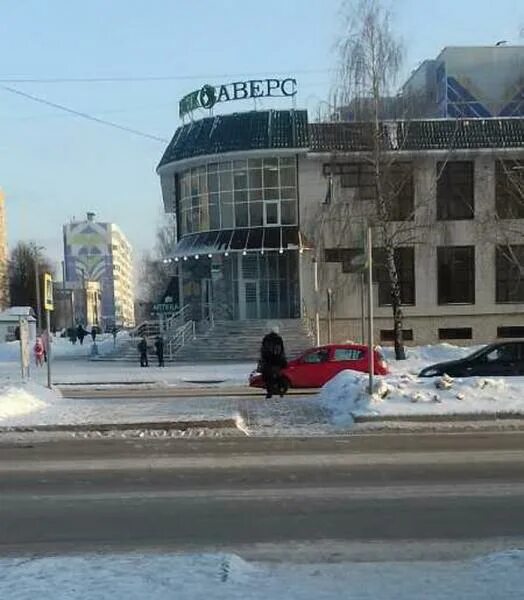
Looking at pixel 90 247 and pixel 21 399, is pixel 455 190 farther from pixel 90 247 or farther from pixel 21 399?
pixel 90 247

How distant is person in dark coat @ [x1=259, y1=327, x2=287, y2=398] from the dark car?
348cm

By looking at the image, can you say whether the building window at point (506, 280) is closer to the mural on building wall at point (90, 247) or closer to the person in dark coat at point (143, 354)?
the person in dark coat at point (143, 354)

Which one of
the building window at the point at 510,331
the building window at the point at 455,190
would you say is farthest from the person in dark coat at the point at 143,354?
the building window at the point at 510,331

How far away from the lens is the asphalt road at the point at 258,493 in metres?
6.54

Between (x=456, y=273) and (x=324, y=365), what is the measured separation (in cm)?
1920

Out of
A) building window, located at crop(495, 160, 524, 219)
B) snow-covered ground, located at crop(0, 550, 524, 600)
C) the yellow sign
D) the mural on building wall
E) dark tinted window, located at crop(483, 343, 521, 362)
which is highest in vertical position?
the mural on building wall

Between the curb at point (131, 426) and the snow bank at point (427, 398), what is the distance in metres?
2.14

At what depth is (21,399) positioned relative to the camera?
15477 millimetres

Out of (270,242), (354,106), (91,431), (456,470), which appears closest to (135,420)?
(91,431)

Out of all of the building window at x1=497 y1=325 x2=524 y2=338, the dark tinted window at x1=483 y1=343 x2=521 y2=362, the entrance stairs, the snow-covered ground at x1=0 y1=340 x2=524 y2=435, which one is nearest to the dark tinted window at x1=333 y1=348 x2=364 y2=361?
the dark tinted window at x1=483 y1=343 x2=521 y2=362

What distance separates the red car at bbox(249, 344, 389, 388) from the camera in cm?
2180

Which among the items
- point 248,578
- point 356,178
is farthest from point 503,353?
point 356,178

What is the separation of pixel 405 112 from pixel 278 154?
9.20 m

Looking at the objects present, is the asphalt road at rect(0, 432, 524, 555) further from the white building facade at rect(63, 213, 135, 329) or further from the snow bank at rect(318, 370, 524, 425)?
the white building facade at rect(63, 213, 135, 329)
